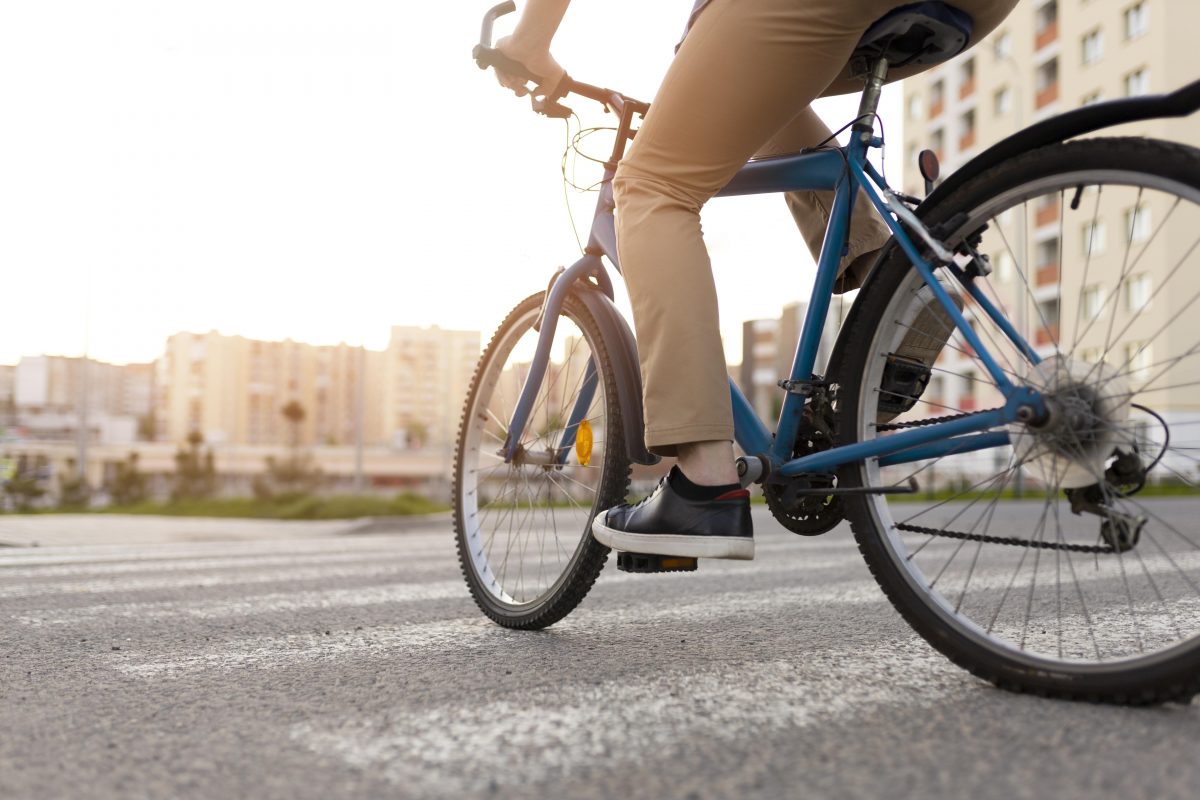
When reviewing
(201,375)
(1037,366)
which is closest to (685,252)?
(1037,366)

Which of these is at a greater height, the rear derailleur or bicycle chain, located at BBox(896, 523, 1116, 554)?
the rear derailleur

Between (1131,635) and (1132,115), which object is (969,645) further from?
(1132,115)

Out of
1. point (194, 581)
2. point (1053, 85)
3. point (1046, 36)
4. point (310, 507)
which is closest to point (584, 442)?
point (194, 581)

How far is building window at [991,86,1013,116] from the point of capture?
43.1m

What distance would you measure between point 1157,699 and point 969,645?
0.29 metres

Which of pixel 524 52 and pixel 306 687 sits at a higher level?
pixel 524 52

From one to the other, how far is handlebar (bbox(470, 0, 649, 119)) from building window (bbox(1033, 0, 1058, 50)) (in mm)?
44345

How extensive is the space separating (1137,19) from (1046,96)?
5068mm

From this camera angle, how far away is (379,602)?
3170 millimetres

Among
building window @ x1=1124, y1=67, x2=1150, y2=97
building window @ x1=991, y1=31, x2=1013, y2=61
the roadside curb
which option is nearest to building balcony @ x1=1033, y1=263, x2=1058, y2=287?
building window @ x1=1124, y1=67, x2=1150, y2=97

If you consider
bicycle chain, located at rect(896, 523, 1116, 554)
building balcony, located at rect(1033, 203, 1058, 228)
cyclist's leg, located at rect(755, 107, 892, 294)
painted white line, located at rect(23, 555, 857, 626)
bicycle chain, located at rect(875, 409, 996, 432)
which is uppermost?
building balcony, located at rect(1033, 203, 1058, 228)

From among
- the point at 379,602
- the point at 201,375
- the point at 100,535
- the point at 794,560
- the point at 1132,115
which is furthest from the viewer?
the point at 201,375

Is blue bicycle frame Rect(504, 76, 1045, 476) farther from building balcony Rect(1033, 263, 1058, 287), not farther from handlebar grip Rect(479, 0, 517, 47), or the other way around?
building balcony Rect(1033, 263, 1058, 287)

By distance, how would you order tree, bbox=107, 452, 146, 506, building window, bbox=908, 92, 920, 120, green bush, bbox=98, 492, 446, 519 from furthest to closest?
building window, bbox=908, 92, 920, 120
tree, bbox=107, 452, 146, 506
green bush, bbox=98, 492, 446, 519
